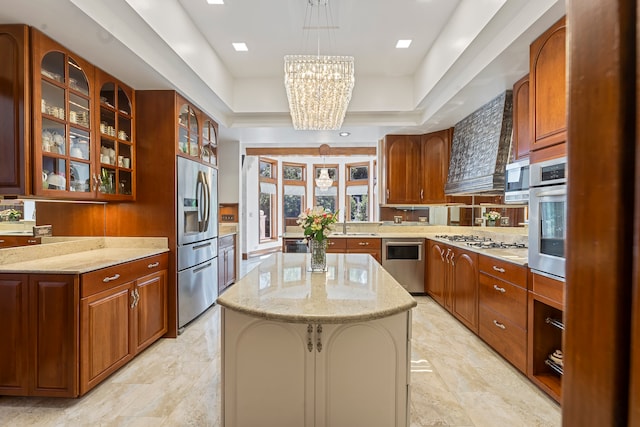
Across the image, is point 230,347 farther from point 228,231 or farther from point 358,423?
point 228,231

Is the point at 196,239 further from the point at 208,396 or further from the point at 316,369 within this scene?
the point at 316,369

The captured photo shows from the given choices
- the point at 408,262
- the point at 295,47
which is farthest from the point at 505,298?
the point at 295,47

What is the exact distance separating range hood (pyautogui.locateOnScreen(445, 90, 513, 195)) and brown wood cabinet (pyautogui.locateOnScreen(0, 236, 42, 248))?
4167 mm

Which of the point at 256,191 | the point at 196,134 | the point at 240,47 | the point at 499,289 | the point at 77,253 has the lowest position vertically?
the point at 499,289

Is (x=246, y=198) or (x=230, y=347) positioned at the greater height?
(x=246, y=198)

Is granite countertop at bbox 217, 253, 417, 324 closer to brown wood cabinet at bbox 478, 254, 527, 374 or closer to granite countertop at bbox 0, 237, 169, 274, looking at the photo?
brown wood cabinet at bbox 478, 254, 527, 374

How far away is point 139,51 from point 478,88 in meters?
3.03

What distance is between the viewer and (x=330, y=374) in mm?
1522

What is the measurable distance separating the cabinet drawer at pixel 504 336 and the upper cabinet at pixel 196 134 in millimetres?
3416

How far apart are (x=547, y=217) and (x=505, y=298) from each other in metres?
0.81

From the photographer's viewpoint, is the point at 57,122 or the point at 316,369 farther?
the point at 57,122

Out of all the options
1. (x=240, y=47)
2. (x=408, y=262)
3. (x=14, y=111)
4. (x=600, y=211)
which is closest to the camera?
(x=600, y=211)

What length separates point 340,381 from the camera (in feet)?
4.99

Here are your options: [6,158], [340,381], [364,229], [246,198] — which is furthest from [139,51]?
[246,198]
